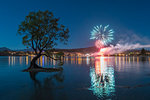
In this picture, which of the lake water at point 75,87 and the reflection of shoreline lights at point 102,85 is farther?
the reflection of shoreline lights at point 102,85

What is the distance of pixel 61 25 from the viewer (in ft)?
134

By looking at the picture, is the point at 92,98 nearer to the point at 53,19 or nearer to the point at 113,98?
the point at 113,98

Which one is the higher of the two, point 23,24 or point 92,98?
point 23,24

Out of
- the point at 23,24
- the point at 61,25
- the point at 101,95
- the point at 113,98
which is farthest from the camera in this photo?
the point at 61,25

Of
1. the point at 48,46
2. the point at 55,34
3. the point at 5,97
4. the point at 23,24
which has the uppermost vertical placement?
the point at 23,24

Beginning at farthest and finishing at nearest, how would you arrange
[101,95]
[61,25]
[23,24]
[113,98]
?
[61,25]
[23,24]
[101,95]
[113,98]

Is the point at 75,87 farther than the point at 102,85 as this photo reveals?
No

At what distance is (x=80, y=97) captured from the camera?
47.3ft

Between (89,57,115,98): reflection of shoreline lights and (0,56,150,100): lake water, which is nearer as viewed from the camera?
(0,56,150,100): lake water

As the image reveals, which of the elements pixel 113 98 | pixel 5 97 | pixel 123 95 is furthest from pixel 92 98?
pixel 5 97

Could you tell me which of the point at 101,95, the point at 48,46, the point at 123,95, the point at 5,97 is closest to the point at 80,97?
the point at 101,95

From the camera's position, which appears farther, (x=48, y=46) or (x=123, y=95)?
(x=48, y=46)

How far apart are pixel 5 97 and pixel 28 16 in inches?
1117

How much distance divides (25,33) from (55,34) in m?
8.66
